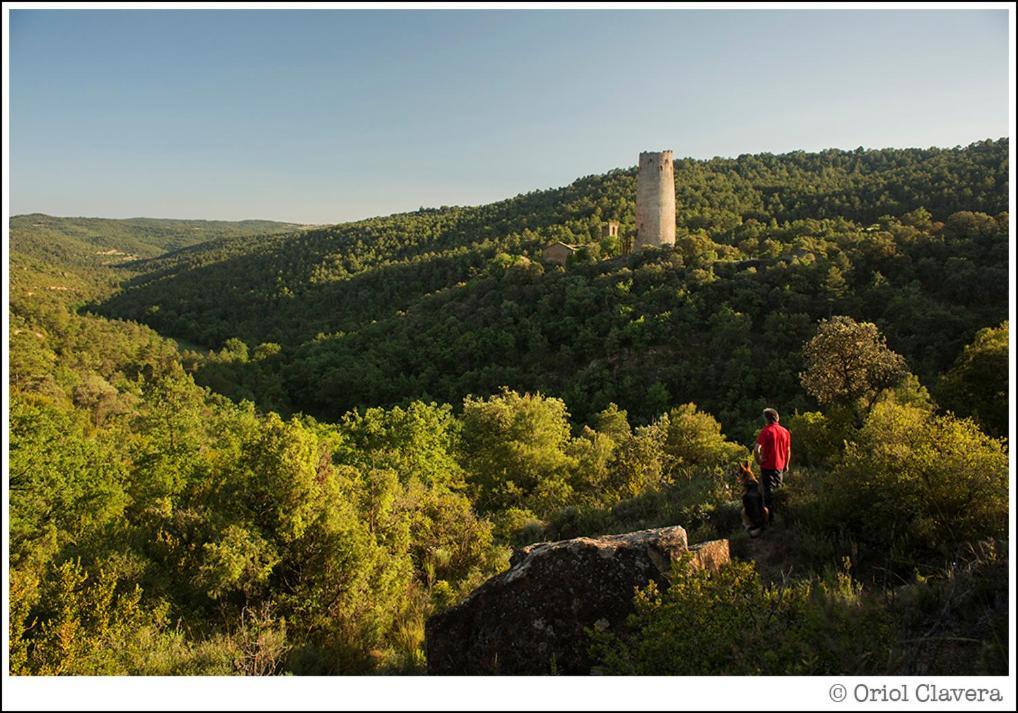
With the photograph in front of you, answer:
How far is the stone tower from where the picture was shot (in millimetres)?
34031

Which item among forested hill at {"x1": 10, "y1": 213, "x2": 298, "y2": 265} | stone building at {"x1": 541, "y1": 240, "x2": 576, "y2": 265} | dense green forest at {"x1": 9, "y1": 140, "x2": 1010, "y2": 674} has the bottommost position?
dense green forest at {"x1": 9, "y1": 140, "x2": 1010, "y2": 674}

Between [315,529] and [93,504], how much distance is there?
5.91 metres

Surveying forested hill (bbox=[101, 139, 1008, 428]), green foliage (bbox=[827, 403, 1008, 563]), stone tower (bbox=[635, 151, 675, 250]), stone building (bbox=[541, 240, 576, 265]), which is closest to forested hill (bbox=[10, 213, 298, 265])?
Answer: forested hill (bbox=[101, 139, 1008, 428])

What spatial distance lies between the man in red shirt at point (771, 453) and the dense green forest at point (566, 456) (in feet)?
0.97

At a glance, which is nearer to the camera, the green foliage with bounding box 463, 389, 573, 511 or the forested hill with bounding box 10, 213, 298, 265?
the green foliage with bounding box 463, 389, 573, 511

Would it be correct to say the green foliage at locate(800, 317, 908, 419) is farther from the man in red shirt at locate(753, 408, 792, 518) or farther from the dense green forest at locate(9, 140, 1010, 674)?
the man in red shirt at locate(753, 408, 792, 518)

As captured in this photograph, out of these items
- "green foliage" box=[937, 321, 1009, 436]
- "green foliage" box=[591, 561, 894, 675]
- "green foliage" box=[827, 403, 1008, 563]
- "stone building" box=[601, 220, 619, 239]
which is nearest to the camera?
"green foliage" box=[591, 561, 894, 675]

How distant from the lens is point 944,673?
119 inches

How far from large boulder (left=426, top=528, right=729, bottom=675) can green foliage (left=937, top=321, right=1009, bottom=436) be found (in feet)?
22.6

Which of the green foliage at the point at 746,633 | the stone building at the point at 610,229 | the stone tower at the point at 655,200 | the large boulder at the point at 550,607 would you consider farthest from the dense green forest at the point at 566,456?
the stone building at the point at 610,229

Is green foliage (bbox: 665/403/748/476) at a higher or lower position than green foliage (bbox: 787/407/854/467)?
lower

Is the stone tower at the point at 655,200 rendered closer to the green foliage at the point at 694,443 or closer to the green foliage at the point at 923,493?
the green foliage at the point at 694,443

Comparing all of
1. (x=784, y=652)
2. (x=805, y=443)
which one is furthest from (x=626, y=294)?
(x=784, y=652)

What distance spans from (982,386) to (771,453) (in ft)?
20.3
